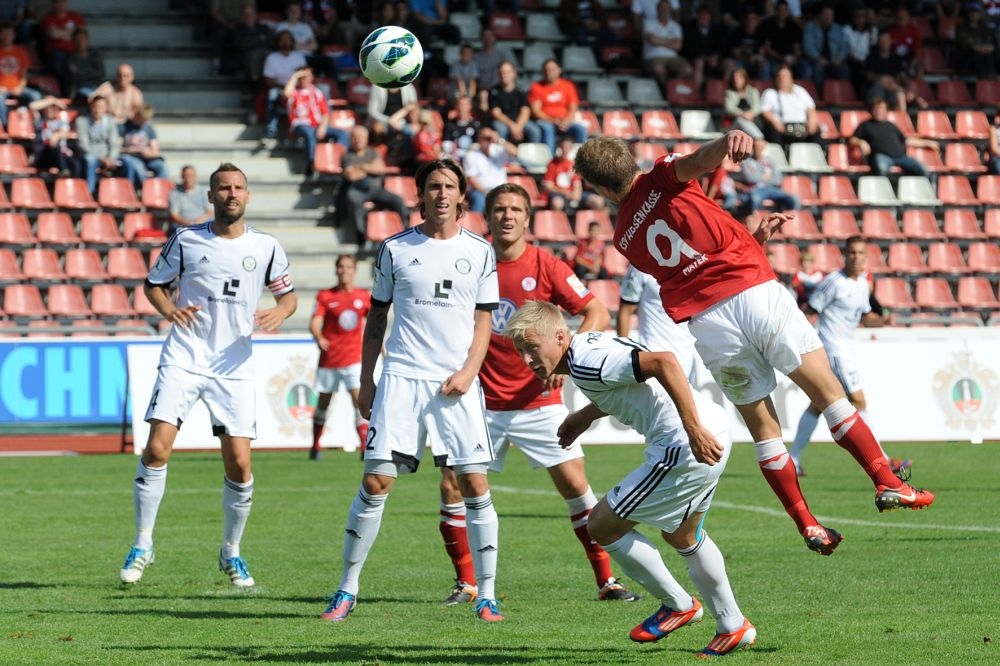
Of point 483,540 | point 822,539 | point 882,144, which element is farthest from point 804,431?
point 882,144

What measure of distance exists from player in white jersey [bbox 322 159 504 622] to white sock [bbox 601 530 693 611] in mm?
1368

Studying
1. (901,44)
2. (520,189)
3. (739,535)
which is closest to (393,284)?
(520,189)

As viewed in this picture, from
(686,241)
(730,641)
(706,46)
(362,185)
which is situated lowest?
(730,641)

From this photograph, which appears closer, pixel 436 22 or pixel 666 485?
pixel 666 485

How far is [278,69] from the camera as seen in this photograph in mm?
25656

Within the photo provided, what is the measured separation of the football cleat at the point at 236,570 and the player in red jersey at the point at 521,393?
1.33 m

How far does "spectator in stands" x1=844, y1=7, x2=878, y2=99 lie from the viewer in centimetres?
2952

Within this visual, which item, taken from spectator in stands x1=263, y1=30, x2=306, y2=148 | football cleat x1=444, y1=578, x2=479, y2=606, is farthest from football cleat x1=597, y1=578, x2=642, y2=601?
spectator in stands x1=263, y1=30, x2=306, y2=148

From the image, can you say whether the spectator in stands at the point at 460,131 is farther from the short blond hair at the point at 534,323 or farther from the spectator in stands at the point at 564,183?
the short blond hair at the point at 534,323

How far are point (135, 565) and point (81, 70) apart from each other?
17.2 meters

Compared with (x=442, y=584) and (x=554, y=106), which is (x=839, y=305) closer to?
(x=442, y=584)

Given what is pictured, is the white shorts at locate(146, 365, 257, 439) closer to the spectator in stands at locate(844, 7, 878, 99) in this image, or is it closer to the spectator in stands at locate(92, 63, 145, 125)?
the spectator in stands at locate(92, 63, 145, 125)

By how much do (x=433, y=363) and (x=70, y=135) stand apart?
17170mm

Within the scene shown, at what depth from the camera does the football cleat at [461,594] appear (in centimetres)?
898
